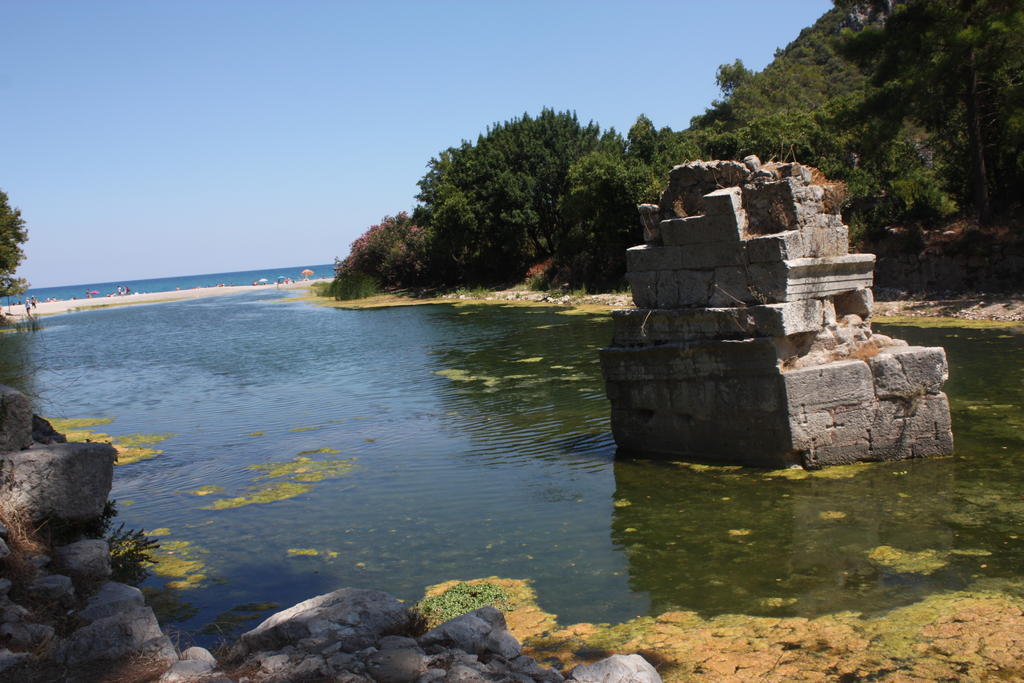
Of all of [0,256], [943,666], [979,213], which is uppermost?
[0,256]

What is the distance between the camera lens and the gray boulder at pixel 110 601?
4.70m

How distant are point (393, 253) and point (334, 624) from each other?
1828 inches

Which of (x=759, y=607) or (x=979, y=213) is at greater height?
(x=979, y=213)

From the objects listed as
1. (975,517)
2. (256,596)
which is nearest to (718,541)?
A: (975,517)

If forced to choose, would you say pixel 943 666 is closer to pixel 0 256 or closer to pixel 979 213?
pixel 979 213

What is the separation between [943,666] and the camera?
426 cm

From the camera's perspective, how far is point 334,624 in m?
4.34

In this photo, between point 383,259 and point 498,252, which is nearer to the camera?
point 498,252

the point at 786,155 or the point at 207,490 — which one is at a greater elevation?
the point at 786,155

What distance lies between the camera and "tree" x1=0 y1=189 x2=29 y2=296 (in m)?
33.4

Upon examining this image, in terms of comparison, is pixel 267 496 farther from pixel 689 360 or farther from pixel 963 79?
pixel 963 79

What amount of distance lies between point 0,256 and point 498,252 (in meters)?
22.1

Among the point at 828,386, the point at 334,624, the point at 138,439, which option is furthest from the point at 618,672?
the point at 138,439

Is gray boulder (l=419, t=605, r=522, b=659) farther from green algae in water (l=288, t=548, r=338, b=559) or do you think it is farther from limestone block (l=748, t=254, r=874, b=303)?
limestone block (l=748, t=254, r=874, b=303)
